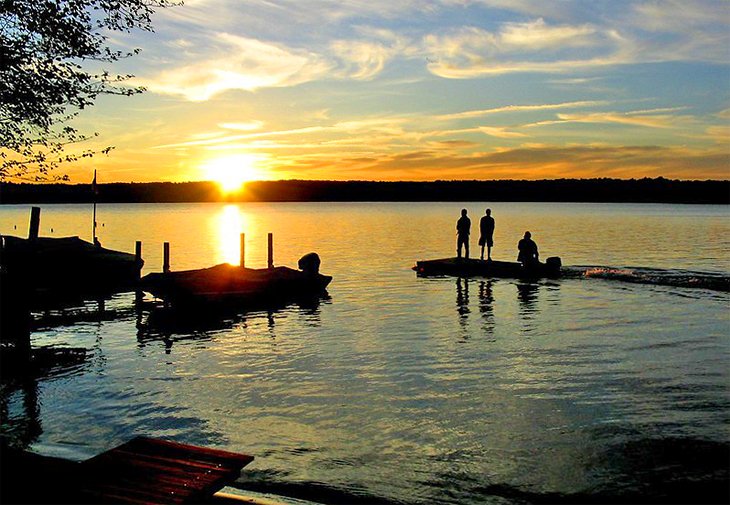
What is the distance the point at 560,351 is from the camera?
1916cm

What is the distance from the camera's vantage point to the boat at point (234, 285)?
1109 inches

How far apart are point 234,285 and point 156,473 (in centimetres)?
2265

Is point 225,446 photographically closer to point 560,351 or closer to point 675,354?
point 560,351

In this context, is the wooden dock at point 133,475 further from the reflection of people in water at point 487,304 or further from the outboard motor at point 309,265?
the outboard motor at point 309,265

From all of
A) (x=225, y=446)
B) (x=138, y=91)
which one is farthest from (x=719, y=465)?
(x=138, y=91)

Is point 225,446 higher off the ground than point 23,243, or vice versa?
point 23,243

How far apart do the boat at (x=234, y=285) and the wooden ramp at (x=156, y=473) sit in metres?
20.4

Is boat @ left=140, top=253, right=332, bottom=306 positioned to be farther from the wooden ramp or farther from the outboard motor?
the wooden ramp

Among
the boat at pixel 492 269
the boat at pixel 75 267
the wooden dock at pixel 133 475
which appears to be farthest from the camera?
the boat at pixel 492 269

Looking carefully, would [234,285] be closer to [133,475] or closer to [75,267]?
[75,267]

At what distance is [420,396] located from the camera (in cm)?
1455

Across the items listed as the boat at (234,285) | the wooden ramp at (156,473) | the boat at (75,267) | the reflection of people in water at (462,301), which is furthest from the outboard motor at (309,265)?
the wooden ramp at (156,473)

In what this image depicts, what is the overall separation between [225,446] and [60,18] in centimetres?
778

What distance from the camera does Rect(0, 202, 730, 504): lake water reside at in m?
10.2
